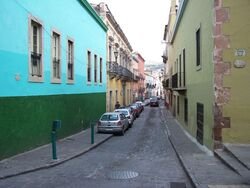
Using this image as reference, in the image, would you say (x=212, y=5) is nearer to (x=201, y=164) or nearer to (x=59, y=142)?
(x=201, y=164)

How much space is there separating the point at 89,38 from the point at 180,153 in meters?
14.3

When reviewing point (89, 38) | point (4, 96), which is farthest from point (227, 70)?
point (89, 38)

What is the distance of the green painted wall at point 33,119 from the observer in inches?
518

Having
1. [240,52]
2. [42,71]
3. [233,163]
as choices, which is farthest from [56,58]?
[233,163]

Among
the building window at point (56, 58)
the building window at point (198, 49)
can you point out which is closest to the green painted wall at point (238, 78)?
the building window at point (198, 49)

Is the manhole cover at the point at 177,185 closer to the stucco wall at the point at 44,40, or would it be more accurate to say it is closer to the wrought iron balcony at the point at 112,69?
the stucco wall at the point at 44,40

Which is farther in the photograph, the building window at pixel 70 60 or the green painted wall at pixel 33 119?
the building window at pixel 70 60

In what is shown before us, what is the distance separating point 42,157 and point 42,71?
170 inches

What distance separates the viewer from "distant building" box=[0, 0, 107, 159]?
43.8 ft

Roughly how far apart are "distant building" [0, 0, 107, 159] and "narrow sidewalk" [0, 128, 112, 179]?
37 centimetres

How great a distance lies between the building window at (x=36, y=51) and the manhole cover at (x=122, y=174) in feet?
19.8

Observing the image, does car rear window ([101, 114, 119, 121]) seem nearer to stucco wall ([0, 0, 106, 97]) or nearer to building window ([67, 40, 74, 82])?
stucco wall ([0, 0, 106, 97])

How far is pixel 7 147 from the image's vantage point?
43.1 ft

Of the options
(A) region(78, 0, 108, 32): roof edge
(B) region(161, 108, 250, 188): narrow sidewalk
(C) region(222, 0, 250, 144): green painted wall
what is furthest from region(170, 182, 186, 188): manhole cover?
(A) region(78, 0, 108, 32): roof edge
